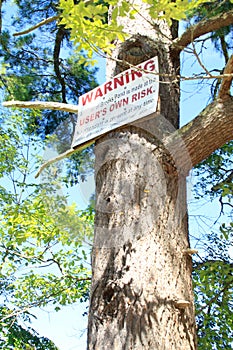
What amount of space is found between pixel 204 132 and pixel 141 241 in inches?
21.8

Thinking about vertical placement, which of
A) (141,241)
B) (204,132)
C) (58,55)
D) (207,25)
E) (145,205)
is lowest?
(141,241)

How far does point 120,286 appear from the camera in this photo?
1506mm

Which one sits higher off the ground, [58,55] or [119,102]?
[58,55]

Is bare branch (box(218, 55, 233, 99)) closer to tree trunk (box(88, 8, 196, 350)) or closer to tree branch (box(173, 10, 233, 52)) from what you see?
tree trunk (box(88, 8, 196, 350))

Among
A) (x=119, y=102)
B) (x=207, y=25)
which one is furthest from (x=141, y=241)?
(x=207, y=25)


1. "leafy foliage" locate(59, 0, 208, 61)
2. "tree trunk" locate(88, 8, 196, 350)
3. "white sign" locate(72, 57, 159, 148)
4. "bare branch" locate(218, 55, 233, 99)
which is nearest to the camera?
"tree trunk" locate(88, 8, 196, 350)

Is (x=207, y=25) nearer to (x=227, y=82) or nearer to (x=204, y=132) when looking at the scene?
(x=227, y=82)

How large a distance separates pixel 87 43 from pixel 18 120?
3674mm

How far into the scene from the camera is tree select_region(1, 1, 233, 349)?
1464 mm

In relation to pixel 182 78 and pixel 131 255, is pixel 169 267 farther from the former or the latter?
pixel 182 78

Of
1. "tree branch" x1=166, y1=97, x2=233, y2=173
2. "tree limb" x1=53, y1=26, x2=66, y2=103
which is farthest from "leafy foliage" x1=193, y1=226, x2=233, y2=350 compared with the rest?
"tree limb" x1=53, y1=26, x2=66, y2=103

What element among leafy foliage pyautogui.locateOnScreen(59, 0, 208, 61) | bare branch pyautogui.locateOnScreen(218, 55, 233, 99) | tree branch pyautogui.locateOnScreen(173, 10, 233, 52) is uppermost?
tree branch pyautogui.locateOnScreen(173, 10, 233, 52)

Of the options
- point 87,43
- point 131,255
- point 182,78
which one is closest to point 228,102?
point 182,78

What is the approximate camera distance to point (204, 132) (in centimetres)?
183
